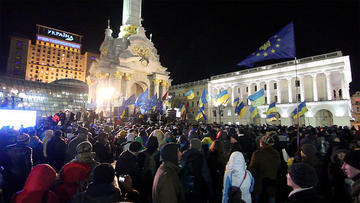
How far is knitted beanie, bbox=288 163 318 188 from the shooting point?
2.36 meters

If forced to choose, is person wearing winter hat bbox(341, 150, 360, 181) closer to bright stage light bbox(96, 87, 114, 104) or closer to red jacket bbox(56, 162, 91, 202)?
red jacket bbox(56, 162, 91, 202)

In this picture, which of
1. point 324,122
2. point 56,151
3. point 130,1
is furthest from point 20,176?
point 324,122

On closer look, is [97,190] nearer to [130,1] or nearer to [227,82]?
[130,1]

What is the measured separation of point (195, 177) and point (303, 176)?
229 centimetres

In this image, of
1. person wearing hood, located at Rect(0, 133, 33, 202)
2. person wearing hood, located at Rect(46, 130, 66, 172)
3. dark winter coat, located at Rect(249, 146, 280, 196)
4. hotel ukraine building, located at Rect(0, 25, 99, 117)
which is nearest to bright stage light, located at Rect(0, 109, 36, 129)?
person wearing hood, located at Rect(46, 130, 66, 172)

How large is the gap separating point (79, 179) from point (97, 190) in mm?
1103

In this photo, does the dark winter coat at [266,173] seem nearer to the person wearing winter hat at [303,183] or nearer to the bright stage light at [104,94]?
the person wearing winter hat at [303,183]

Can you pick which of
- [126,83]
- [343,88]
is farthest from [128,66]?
[343,88]

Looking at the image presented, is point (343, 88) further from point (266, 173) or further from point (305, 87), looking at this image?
point (266, 173)

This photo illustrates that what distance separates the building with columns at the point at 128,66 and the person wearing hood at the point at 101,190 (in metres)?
33.0

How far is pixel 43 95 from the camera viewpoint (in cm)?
5531

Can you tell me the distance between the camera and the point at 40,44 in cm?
9812

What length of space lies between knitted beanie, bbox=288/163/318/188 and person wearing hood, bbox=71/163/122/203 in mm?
2277

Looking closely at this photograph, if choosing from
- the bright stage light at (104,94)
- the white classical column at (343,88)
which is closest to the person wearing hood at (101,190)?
the bright stage light at (104,94)
